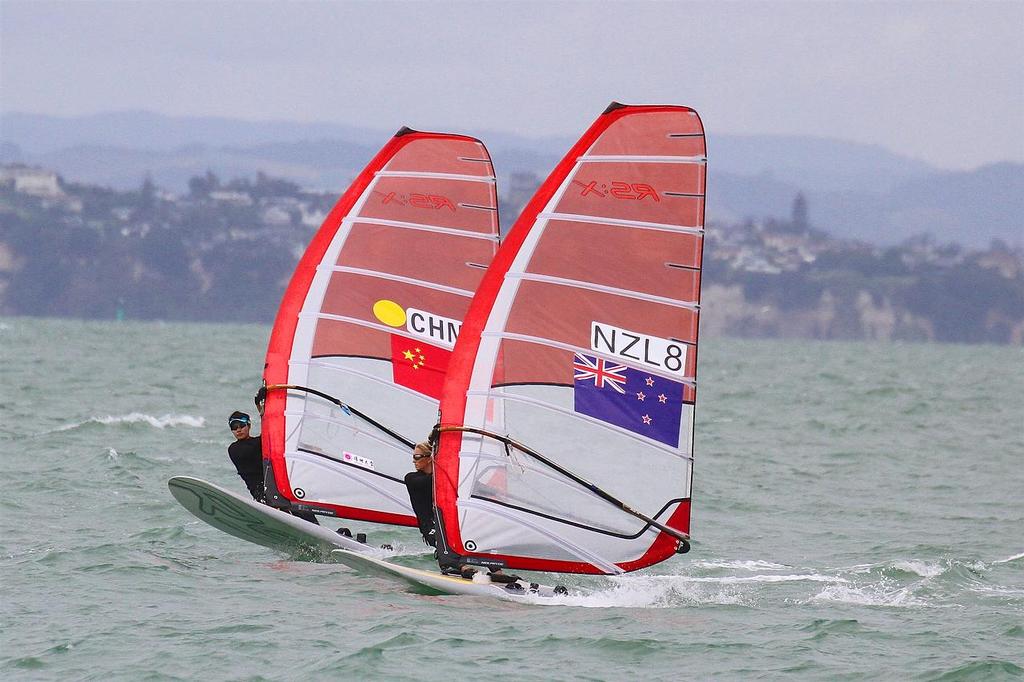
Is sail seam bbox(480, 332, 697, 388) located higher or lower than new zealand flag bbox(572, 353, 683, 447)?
higher

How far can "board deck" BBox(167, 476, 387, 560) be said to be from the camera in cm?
1380

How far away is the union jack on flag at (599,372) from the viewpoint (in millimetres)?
12461

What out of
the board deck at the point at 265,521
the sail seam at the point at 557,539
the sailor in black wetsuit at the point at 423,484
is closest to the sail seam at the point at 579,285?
the sailor in black wetsuit at the point at 423,484

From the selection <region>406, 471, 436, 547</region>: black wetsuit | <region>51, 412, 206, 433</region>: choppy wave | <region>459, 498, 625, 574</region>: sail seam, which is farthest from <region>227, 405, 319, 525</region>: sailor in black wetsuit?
<region>51, 412, 206, 433</region>: choppy wave

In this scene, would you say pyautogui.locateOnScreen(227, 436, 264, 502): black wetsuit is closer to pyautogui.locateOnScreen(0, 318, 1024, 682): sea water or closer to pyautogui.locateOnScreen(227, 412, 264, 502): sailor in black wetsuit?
pyautogui.locateOnScreen(227, 412, 264, 502): sailor in black wetsuit

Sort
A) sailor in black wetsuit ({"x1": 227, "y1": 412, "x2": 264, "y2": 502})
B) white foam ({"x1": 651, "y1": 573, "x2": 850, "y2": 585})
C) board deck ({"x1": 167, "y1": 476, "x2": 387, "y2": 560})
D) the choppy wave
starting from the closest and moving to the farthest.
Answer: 1. white foam ({"x1": 651, "y1": 573, "x2": 850, "y2": 585})
2. board deck ({"x1": 167, "y1": 476, "x2": 387, "y2": 560})
3. sailor in black wetsuit ({"x1": 227, "y1": 412, "x2": 264, "y2": 502})
4. the choppy wave

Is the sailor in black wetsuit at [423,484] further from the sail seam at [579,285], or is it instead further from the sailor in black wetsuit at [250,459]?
the sailor in black wetsuit at [250,459]

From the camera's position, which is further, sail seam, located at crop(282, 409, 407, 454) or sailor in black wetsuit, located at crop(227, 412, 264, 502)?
sail seam, located at crop(282, 409, 407, 454)

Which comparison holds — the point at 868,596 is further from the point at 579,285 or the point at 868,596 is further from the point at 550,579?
the point at 579,285

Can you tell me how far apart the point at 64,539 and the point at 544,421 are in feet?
16.4

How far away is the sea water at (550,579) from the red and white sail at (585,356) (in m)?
0.75

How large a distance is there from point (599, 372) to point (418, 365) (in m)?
2.72

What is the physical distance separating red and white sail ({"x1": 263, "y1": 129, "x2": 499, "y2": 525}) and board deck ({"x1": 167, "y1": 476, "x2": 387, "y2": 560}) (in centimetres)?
Answer: 58

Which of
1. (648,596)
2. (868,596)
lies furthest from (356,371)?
(868,596)
